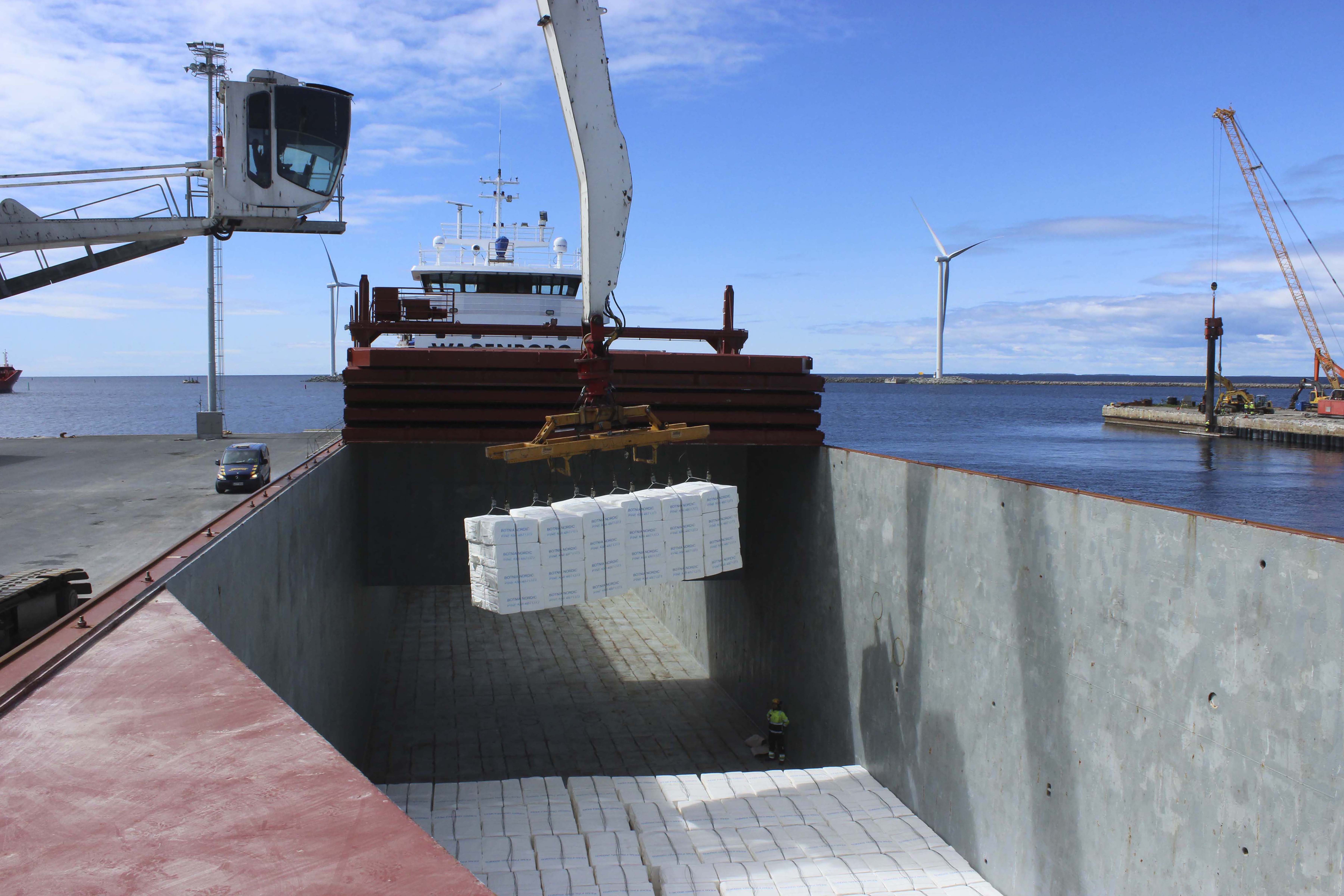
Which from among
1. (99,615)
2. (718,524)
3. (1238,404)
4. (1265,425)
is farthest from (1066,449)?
(99,615)

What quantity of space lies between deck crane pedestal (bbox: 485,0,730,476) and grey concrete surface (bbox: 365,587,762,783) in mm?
7284

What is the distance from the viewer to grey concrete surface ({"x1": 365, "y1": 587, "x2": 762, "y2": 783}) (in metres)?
17.8

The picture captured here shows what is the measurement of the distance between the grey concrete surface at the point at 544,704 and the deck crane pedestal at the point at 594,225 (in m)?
7.28

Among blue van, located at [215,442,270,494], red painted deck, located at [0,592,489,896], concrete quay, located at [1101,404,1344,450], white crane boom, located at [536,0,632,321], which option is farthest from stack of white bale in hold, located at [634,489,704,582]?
concrete quay, located at [1101,404,1344,450]

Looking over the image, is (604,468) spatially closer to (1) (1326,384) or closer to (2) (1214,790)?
(2) (1214,790)

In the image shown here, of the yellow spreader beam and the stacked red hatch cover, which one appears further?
the stacked red hatch cover

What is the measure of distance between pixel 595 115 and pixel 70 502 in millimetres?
17516

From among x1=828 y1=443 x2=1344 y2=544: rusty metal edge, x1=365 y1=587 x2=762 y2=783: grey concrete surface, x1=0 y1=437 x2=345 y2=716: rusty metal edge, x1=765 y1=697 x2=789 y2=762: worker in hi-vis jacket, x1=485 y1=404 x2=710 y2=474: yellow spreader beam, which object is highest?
x1=485 y1=404 x2=710 y2=474: yellow spreader beam

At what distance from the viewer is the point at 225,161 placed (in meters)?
16.6

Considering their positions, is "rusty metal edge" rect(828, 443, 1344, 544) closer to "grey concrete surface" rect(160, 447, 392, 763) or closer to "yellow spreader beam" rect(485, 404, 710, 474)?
"yellow spreader beam" rect(485, 404, 710, 474)

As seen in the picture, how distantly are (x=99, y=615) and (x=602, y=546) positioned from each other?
6581 millimetres

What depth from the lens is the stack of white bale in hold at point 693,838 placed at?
1056 centimetres

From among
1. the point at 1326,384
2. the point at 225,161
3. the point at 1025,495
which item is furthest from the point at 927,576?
the point at 1326,384

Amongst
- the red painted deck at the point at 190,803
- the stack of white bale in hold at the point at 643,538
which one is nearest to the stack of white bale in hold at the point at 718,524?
the stack of white bale in hold at the point at 643,538
